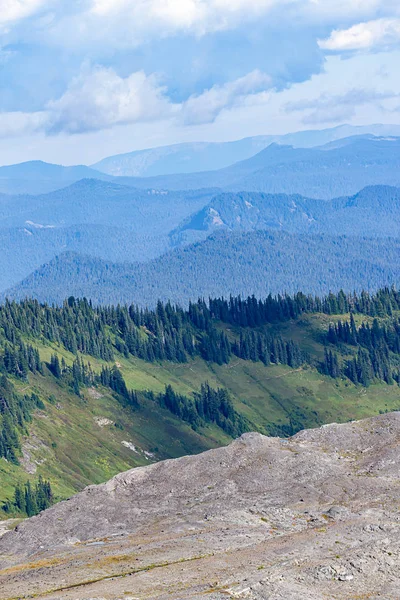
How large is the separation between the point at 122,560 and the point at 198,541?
8.11 metres

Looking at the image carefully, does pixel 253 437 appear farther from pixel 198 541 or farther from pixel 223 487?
pixel 198 541

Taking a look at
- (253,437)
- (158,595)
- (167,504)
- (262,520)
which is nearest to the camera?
(158,595)

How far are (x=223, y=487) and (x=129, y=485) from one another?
12.3 meters

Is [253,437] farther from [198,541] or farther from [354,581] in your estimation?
[354,581]

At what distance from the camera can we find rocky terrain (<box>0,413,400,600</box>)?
8556 centimetres

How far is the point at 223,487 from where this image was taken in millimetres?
121000

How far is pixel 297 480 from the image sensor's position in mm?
120125

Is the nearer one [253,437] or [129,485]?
[129,485]

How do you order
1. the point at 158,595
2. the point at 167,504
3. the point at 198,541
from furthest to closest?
the point at 167,504 < the point at 198,541 < the point at 158,595

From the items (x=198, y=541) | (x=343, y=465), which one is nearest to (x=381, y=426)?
(x=343, y=465)

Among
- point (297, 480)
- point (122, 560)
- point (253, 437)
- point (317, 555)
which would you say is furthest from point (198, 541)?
point (253, 437)

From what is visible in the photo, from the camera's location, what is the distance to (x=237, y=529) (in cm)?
10431

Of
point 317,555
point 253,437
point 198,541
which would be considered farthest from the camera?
point 253,437

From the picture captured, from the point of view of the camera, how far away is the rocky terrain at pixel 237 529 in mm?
85562
